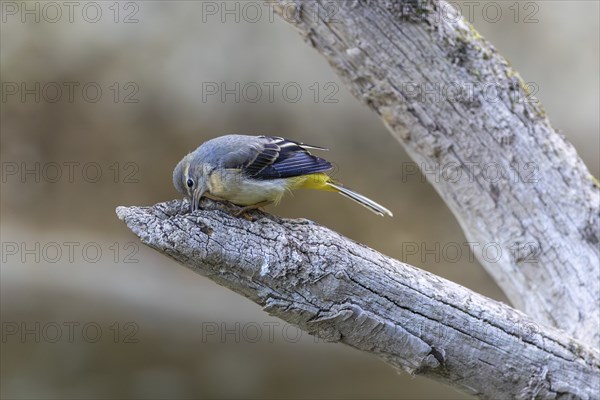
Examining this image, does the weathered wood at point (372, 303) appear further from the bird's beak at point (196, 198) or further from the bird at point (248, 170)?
the bird at point (248, 170)

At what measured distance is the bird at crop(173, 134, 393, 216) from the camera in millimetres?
3688

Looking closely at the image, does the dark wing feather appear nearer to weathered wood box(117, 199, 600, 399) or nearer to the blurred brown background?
weathered wood box(117, 199, 600, 399)

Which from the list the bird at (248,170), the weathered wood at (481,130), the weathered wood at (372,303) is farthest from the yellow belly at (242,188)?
the weathered wood at (481,130)

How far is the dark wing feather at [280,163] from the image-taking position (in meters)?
3.81

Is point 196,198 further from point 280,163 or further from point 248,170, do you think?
point 280,163

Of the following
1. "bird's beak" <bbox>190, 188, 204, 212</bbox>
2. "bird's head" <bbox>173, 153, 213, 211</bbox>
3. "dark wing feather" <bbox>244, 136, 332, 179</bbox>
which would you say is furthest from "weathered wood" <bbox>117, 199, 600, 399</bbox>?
"dark wing feather" <bbox>244, 136, 332, 179</bbox>

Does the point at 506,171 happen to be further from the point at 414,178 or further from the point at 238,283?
the point at 414,178

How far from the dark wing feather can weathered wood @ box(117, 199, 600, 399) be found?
1.18ft

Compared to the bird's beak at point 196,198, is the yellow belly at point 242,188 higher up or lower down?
higher up

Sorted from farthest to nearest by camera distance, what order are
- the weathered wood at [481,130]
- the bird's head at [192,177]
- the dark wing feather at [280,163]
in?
the weathered wood at [481,130] < the dark wing feather at [280,163] < the bird's head at [192,177]

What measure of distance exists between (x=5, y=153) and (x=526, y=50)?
6.87m

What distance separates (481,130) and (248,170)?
137 cm

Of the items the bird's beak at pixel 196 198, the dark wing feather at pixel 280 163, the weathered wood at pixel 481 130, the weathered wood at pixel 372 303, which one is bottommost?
the weathered wood at pixel 372 303

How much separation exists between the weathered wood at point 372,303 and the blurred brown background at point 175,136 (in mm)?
4853
